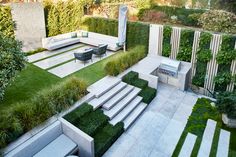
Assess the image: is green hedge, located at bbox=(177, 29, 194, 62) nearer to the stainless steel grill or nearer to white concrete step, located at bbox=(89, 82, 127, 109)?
the stainless steel grill

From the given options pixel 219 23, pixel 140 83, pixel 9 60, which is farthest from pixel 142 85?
pixel 219 23

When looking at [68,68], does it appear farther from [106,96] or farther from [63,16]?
[63,16]

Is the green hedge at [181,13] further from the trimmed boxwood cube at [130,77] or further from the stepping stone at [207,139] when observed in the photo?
the stepping stone at [207,139]

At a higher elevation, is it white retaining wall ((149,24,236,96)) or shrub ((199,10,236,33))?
shrub ((199,10,236,33))

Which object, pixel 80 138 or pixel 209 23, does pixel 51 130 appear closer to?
pixel 80 138

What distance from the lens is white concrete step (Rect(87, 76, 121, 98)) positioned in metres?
8.98

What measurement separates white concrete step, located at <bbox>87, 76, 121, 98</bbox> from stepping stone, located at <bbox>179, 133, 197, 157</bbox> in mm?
3946

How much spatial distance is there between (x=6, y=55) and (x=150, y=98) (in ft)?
21.7

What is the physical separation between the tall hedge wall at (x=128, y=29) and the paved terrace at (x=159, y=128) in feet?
13.5

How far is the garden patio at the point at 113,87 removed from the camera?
272 inches

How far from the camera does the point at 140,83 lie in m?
10.7

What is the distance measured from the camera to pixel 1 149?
5.84 m

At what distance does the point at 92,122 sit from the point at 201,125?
4855 millimetres

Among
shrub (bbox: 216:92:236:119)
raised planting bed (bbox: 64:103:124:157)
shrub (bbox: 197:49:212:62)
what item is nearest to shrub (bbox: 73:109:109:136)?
raised planting bed (bbox: 64:103:124:157)
